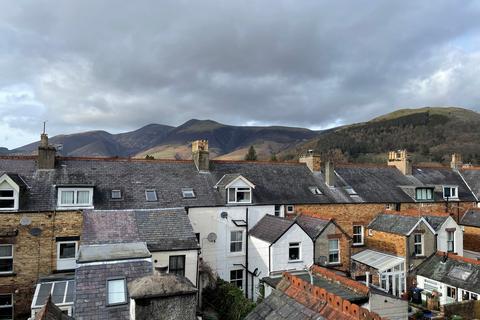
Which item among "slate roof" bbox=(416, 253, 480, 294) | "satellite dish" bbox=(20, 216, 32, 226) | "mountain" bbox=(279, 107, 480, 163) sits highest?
"mountain" bbox=(279, 107, 480, 163)

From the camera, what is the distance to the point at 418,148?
5482 inches

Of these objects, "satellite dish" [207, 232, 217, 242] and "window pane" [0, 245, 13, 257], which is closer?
"window pane" [0, 245, 13, 257]

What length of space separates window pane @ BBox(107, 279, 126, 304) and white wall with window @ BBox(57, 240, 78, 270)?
26.9 feet

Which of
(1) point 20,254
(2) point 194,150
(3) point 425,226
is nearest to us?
(1) point 20,254

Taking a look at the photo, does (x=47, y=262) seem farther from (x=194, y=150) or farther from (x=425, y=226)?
(x=425, y=226)

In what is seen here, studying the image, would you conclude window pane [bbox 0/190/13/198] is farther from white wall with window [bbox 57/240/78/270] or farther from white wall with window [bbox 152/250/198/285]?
white wall with window [bbox 152/250/198/285]

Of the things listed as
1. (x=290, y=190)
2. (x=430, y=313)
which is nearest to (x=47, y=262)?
(x=290, y=190)

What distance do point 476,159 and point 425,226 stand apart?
111 m

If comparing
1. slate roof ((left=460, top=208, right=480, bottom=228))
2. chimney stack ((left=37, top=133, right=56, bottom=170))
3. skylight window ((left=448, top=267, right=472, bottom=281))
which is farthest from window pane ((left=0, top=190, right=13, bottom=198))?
slate roof ((left=460, top=208, right=480, bottom=228))

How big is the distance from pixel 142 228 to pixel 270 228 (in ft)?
29.1

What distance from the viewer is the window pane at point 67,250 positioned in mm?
19681

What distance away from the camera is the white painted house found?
2145 cm

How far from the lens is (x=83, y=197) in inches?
833

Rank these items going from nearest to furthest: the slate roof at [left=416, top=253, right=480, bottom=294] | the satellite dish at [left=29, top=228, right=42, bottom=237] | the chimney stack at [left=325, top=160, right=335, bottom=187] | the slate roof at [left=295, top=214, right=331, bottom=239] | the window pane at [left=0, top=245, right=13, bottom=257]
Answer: the window pane at [left=0, top=245, right=13, bottom=257] → the satellite dish at [left=29, top=228, right=42, bottom=237] → the slate roof at [left=416, top=253, right=480, bottom=294] → the slate roof at [left=295, top=214, right=331, bottom=239] → the chimney stack at [left=325, top=160, right=335, bottom=187]
